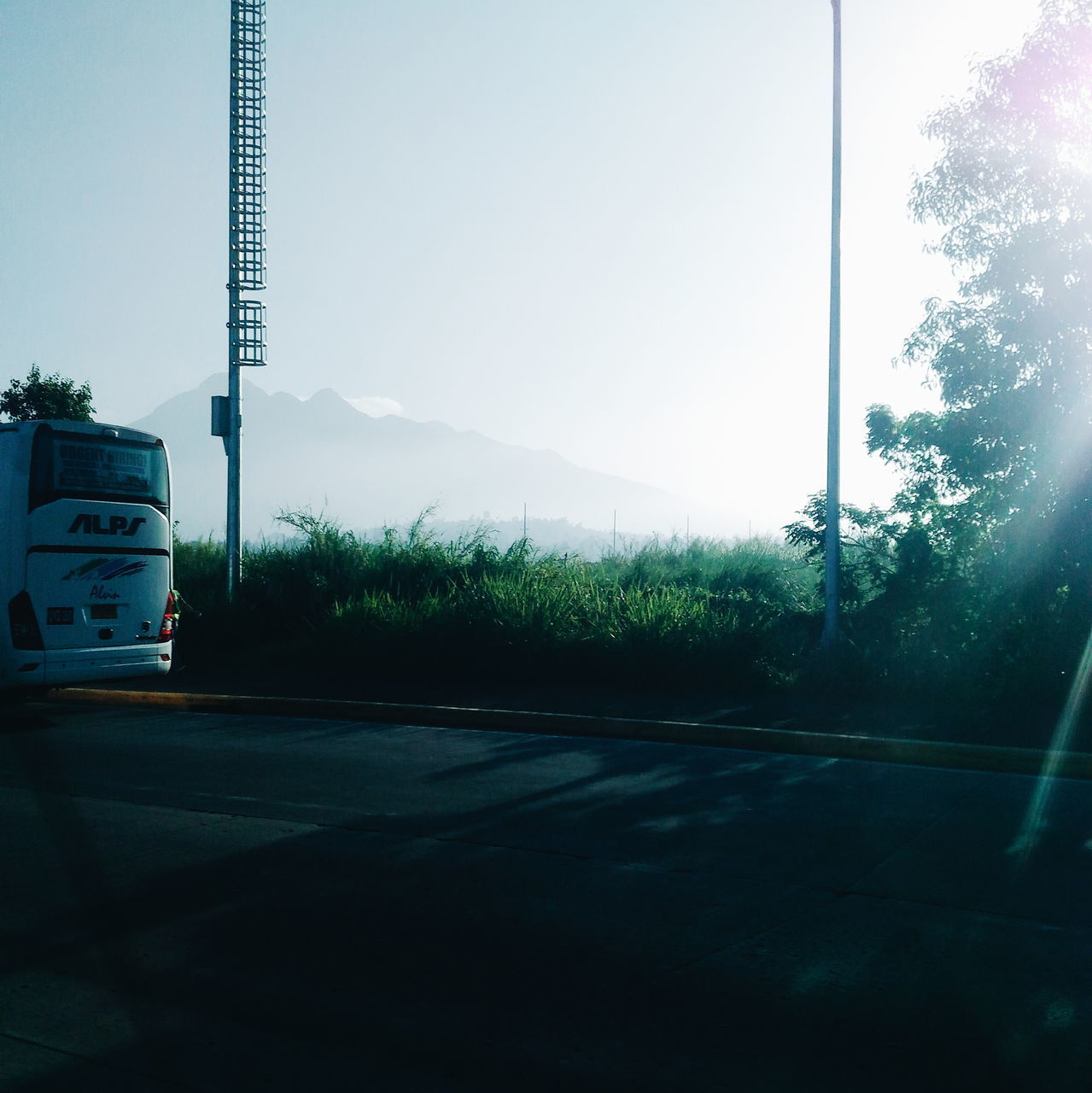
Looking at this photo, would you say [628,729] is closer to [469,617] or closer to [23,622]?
[469,617]

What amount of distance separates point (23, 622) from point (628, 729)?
6.44 meters

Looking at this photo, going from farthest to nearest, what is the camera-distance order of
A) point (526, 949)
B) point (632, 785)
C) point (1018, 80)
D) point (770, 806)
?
point (1018, 80)
point (632, 785)
point (770, 806)
point (526, 949)

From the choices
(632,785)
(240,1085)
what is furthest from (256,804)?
(240,1085)

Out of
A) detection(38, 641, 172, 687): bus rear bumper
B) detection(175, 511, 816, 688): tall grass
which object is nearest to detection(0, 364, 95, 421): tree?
detection(175, 511, 816, 688): tall grass

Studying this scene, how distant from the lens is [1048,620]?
13102 millimetres

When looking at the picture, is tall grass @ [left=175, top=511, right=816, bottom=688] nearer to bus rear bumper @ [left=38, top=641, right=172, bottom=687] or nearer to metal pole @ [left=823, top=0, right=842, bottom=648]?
metal pole @ [left=823, top=0, right=842, bottom=648]

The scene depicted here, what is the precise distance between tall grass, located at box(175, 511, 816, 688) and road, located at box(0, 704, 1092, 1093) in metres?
5.13

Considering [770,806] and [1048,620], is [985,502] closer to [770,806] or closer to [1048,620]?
[1048,620]

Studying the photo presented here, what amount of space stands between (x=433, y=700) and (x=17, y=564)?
4707 mm

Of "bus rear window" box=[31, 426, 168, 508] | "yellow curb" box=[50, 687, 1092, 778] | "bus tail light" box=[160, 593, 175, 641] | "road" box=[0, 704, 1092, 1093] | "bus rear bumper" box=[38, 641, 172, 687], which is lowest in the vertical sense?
"road" box=[0, 704, 1092, 1093]

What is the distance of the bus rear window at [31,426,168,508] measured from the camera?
12.2 metres

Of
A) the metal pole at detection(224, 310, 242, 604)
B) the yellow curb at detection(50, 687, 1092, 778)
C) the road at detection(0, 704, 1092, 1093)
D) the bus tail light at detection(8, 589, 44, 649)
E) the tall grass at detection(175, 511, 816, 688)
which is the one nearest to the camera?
the road at detection(0, 704, 1092, 1093)

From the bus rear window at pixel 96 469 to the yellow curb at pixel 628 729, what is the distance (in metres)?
2.52

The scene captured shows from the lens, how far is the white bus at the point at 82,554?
473 inches
